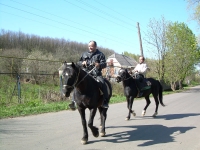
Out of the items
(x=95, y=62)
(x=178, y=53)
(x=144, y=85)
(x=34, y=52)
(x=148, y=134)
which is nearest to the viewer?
(x=95, y=62)

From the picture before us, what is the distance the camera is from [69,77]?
189 inches

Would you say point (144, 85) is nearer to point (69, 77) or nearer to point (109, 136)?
point (109, 136)

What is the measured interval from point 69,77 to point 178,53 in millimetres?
30851

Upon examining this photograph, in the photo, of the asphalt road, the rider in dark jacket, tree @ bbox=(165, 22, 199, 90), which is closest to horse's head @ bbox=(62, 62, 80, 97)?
the rider in dark jacket

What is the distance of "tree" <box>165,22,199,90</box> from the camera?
1265 inches

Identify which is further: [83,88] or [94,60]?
[94,60]

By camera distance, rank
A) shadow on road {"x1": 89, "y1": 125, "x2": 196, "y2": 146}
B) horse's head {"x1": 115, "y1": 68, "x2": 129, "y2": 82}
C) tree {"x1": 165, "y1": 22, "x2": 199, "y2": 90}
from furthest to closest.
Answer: tree {"x1": 165, "y1": 22, "x2": 199, "y2": 90}, horse's head {"x1": 115, "y1": 68, "x2": 129, "y2": 82}, shadow on road {"x1": 89, "y1": 125, "x2": 196, "y2": 146}

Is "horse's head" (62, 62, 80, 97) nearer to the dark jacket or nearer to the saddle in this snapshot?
the dark jacket

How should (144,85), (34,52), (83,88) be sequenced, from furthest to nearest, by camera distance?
(34,52) → (144,85) → (83,88)

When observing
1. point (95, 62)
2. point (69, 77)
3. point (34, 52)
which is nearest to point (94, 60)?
point (95, 62)

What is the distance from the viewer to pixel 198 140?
5.86m

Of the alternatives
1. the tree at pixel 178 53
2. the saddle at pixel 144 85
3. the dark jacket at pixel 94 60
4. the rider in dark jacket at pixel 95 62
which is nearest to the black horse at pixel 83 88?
the rider in dark jacket at pixel 95 62

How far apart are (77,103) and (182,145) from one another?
2.86 meters

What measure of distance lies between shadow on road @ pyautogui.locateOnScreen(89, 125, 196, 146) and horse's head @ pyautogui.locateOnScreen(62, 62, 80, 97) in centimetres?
188
